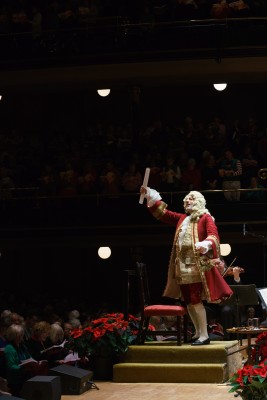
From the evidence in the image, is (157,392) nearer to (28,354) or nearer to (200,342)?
(200,342)

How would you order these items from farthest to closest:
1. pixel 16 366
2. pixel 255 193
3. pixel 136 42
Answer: pixel 136 42 → pixel 255 193 → pixel 16 366

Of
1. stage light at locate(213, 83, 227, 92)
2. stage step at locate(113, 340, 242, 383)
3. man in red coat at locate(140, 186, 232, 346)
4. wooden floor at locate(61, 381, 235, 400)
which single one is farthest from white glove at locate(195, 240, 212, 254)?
stage light at locate(213, 83, 227, 92)

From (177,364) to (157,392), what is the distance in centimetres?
85

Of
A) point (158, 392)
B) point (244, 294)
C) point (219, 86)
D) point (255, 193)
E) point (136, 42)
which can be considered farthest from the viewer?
point (219, 86)

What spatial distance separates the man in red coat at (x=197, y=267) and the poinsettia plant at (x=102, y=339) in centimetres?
71

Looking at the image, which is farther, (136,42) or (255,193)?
(136,42)

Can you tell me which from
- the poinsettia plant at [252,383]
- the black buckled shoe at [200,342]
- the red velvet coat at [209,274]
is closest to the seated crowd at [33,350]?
the red velvet coat at [209,274]

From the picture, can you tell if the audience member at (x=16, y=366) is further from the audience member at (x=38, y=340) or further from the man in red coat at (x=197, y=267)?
the man in red coat at (x=197, y=267)

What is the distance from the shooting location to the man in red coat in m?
10.1

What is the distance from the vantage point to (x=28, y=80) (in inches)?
769

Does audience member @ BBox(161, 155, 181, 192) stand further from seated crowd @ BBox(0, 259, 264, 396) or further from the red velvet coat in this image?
the red velvet coat

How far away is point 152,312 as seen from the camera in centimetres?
1022

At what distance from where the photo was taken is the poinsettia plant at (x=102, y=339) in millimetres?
10273

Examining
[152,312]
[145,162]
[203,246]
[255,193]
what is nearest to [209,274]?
[203,246]
